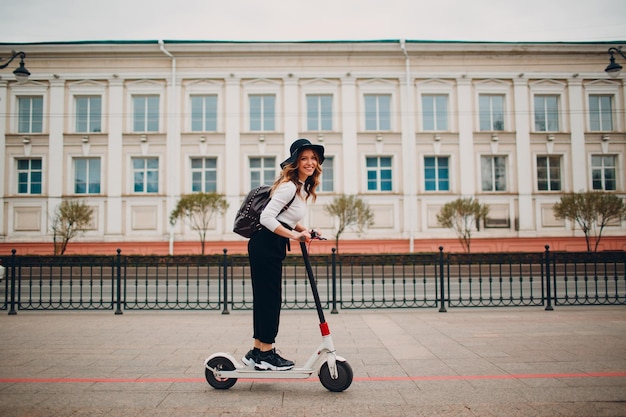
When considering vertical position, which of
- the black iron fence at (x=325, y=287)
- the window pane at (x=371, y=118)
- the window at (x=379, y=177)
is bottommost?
the black iron fence at (x=325, y=287)

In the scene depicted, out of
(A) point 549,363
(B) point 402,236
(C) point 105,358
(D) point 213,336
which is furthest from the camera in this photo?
(B) point 402,236

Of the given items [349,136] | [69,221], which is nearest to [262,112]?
[349,136]

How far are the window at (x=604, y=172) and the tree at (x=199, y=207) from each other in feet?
73.7

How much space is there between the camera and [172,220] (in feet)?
81.3

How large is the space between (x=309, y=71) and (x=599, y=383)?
83.0 ft

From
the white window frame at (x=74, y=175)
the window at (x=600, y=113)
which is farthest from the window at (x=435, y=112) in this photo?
the white window frame at (x=74, y=175)

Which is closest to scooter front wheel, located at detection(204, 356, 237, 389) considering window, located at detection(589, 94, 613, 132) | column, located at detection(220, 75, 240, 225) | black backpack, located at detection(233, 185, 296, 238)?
black backpack, located at detection(233, 185, 296, 238)

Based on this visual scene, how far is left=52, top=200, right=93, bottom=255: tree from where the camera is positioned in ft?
77.4

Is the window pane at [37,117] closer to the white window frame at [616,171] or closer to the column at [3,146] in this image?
the column at [3,146]

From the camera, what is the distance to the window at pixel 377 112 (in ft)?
90.3

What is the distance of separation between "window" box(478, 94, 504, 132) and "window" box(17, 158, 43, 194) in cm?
2717

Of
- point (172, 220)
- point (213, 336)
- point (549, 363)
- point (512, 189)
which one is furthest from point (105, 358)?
point (512, 189)

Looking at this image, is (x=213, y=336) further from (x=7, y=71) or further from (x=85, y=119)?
(x=7, y=71)

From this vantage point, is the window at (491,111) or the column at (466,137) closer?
the column at (466,137)
